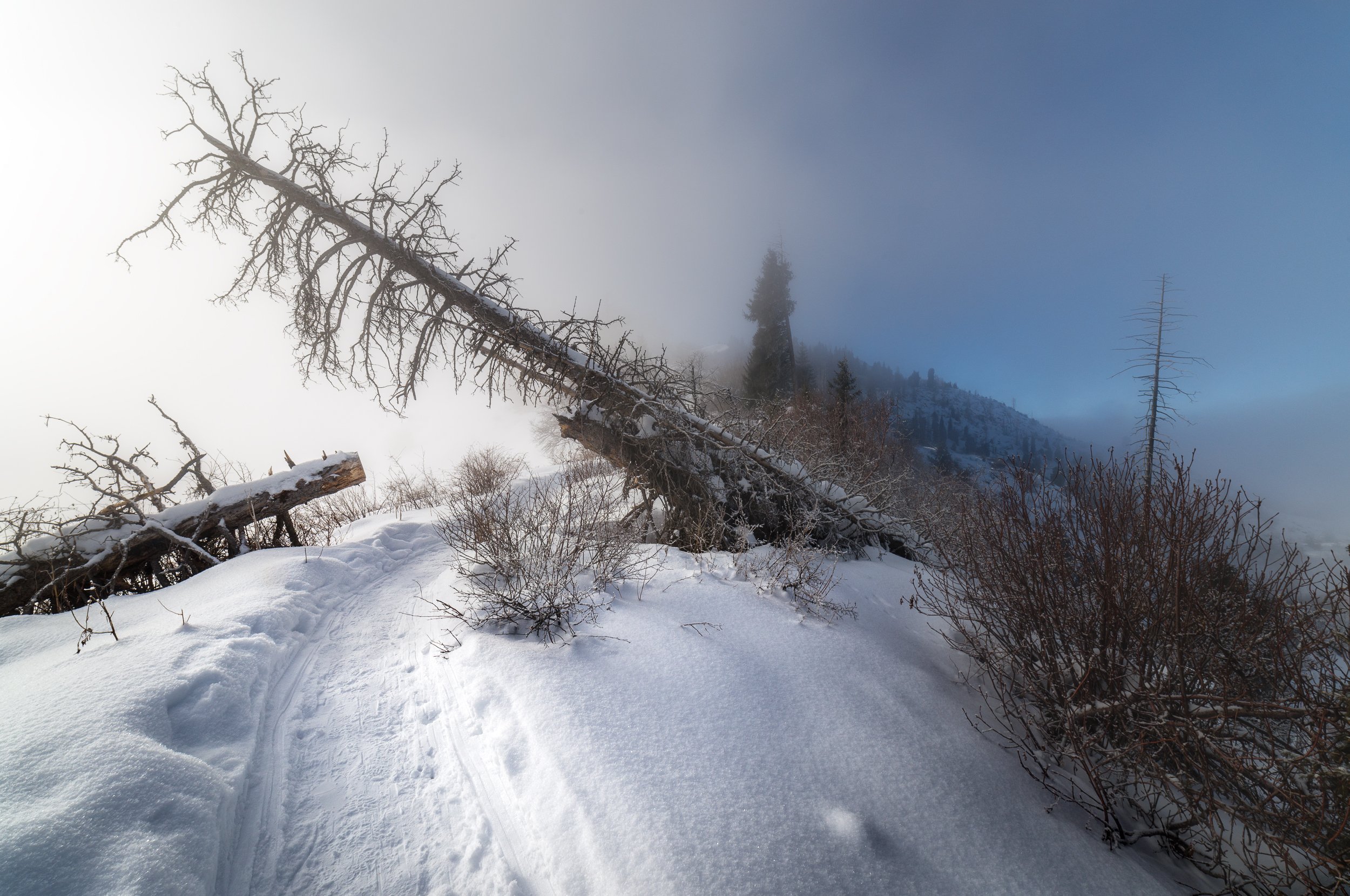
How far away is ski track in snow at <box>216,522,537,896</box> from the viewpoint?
231 centimetres

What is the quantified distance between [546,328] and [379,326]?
267cm

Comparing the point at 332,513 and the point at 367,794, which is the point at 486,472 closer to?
the point at 332,513

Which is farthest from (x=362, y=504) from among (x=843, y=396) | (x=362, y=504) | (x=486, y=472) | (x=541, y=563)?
(x=843, y=396)

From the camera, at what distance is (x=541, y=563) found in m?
4.35

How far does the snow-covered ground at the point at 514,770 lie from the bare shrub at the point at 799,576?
50 centimetres

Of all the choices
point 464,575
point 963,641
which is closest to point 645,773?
point 464,575

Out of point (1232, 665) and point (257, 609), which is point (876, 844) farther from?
point (257, 609)

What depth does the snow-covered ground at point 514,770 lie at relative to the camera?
223 cm

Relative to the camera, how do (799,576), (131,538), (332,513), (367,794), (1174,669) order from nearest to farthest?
(367,794), (1174,669), (799,576), (131,538), (332,513)

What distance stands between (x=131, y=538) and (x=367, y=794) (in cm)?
605

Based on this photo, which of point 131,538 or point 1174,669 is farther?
point 131,538

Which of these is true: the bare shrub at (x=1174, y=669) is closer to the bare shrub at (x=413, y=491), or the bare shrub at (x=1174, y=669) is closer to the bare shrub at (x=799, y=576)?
the bare shrub at (x=799, y=576)

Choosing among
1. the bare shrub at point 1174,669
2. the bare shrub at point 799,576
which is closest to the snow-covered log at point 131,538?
the bare shrub at point 799,576

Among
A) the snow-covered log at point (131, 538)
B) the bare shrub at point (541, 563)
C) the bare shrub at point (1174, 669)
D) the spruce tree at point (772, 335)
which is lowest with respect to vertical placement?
the bare shrub at point (1174, 669)
